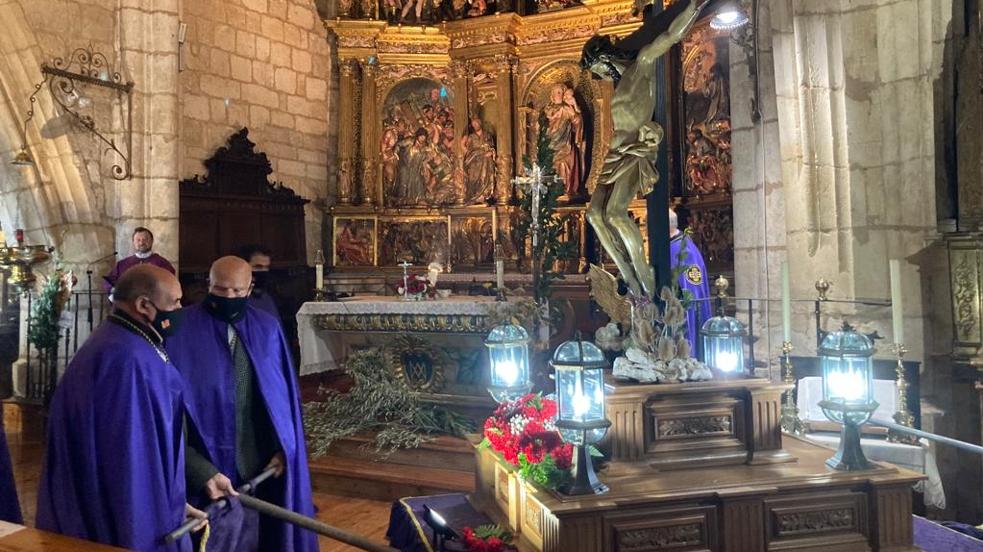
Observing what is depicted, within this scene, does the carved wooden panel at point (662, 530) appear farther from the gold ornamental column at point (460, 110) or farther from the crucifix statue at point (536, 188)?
the gold ornamental column at point (460, 110)

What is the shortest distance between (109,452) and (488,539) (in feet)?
5.14

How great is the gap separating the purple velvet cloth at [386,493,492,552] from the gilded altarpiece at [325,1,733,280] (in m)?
5.59

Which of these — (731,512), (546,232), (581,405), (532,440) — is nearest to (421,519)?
(532,440)

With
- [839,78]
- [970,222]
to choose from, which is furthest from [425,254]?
[970,222]

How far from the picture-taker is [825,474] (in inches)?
114

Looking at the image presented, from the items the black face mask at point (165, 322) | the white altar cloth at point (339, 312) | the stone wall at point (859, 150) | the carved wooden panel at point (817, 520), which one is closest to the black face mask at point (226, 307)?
the black face mask at point (165, 322)

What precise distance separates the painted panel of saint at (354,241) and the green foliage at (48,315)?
3830 millimetres

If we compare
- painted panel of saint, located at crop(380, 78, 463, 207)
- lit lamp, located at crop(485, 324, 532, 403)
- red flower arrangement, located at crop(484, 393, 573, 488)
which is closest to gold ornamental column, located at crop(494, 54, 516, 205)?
painted panel of saint, located at crop(380, 78, 463, 207)

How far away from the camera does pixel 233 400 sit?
9.68ft

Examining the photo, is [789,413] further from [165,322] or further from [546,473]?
[165,322]

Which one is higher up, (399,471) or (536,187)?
(536,187)

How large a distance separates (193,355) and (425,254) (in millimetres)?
7357

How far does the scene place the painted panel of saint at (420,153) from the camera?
33.8 feet

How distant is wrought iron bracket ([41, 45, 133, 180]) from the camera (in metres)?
6.80
